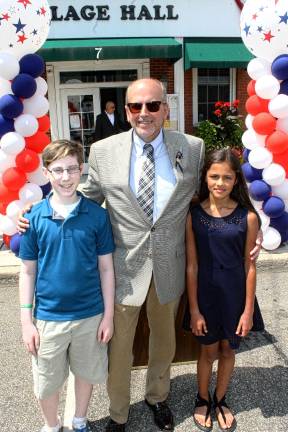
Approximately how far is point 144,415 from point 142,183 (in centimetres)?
143

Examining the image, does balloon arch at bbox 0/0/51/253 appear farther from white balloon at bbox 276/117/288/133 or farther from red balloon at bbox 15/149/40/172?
white balloon at bbox 276/117/288/133

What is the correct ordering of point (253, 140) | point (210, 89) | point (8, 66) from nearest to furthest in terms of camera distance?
1. point (8, 66)
2. point (253, 140)
3. point (210, 89)

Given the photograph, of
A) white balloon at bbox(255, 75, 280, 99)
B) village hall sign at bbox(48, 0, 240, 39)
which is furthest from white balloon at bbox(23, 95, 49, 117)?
village hall sign at bbox(48, 0, 240, 39)

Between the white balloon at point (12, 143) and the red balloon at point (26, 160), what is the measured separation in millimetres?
77

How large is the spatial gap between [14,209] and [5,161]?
0.53m

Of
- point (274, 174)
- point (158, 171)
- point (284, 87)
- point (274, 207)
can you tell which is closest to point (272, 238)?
point (274, 207)

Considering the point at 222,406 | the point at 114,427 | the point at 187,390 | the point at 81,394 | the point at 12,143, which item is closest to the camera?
the point at 81,394

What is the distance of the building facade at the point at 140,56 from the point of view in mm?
9156

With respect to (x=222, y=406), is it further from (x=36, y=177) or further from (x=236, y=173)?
(x=36, y=177)

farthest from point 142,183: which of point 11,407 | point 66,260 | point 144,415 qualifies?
point 11,407

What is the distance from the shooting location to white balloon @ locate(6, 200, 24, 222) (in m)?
4.73

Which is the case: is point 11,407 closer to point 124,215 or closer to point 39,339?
point 39,339

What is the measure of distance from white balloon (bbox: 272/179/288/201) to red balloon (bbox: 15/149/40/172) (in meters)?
2.70

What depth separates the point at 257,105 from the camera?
15.6 ft
